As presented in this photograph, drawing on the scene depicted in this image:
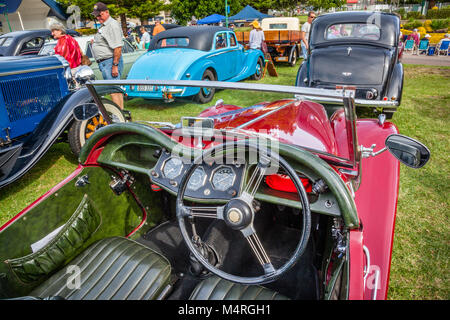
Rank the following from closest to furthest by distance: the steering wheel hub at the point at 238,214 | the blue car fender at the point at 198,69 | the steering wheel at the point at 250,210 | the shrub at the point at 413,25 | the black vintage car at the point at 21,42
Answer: the steering wheel at the point at 250,210 < the steering wheel hub at the point at 238,214 < the blue car fender at the point at 198,69 < the black vintage car at the point at 21,42 < the shrub at the point at 413,25

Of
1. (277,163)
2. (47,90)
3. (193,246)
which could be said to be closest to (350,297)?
(277,163)

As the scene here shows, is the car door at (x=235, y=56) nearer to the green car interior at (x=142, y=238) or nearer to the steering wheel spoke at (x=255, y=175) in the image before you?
the green car interior at (x=142, y=238)

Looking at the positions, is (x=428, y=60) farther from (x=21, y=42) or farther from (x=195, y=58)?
(x=21, y=42)

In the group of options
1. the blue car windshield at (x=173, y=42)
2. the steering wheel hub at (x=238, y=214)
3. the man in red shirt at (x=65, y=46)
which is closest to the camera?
the steering wheel hub at (x=238, y=214)

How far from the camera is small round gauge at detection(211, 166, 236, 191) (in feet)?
5.82

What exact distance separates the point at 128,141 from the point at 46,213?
2.42 ft

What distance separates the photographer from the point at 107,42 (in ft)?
19.4

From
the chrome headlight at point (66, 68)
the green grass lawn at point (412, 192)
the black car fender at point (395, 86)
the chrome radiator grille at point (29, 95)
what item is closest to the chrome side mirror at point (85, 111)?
the green grass lawn at point (412, 192)

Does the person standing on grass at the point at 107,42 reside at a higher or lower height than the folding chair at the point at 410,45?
higher

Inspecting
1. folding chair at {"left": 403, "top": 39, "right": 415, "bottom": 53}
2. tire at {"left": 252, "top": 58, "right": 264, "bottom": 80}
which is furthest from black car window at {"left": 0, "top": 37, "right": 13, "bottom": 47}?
folding chair at {"left": 403, "top": 39, "right": 415, "bottom": 53}

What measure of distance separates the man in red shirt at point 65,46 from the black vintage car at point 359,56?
14.6 ft

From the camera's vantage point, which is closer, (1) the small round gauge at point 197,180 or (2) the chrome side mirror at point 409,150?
(2) the chrome side mirror at point 409,150

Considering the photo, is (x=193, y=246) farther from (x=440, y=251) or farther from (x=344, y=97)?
(x=440, y=251)

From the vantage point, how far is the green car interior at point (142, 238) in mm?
1687
